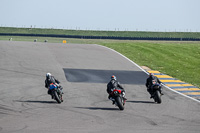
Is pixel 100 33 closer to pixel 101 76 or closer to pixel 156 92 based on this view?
pixel 101 76

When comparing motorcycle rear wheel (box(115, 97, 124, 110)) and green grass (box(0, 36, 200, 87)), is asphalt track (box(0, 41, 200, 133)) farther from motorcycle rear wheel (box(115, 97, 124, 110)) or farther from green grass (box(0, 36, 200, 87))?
green grass (box(0, 36, 200, 87))

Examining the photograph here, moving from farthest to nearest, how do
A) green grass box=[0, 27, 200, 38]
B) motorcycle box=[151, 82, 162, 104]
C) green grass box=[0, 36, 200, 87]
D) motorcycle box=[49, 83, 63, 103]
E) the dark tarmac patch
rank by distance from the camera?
green grass box=[0, 27, 200, 38] < green grass box=[0, 36, 200, 87] < the dark tarmac patch < motorcycle box=[151, 82, 162, 104] < motorcycle box=[49, 83, 63, 103]

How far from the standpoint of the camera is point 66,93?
75.2 feet

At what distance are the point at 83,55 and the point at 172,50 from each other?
13.7 meters

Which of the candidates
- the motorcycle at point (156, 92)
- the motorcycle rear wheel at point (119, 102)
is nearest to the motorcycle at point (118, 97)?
the motorcycle rear wheel at point (119, 102)

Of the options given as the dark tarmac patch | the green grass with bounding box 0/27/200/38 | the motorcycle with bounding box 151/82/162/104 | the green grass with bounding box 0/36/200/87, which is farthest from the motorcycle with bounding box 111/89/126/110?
the green grass with bounding box 0/27/200/38

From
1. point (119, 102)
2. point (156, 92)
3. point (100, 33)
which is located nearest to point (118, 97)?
point (119, 102)

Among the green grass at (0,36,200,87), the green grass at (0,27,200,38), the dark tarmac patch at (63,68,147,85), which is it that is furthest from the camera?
the green grass at (0,27,200,38)

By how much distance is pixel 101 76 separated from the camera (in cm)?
2986

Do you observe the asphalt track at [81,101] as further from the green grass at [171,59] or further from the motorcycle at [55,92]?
the green grass at [171,59]

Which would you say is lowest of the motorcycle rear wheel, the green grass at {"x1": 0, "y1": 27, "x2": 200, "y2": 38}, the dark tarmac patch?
the dark tarmac patch

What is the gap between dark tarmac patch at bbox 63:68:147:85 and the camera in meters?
28.2

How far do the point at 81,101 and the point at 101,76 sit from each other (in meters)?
9.40

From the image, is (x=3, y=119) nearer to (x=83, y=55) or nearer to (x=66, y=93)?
(x=66, y=93)
